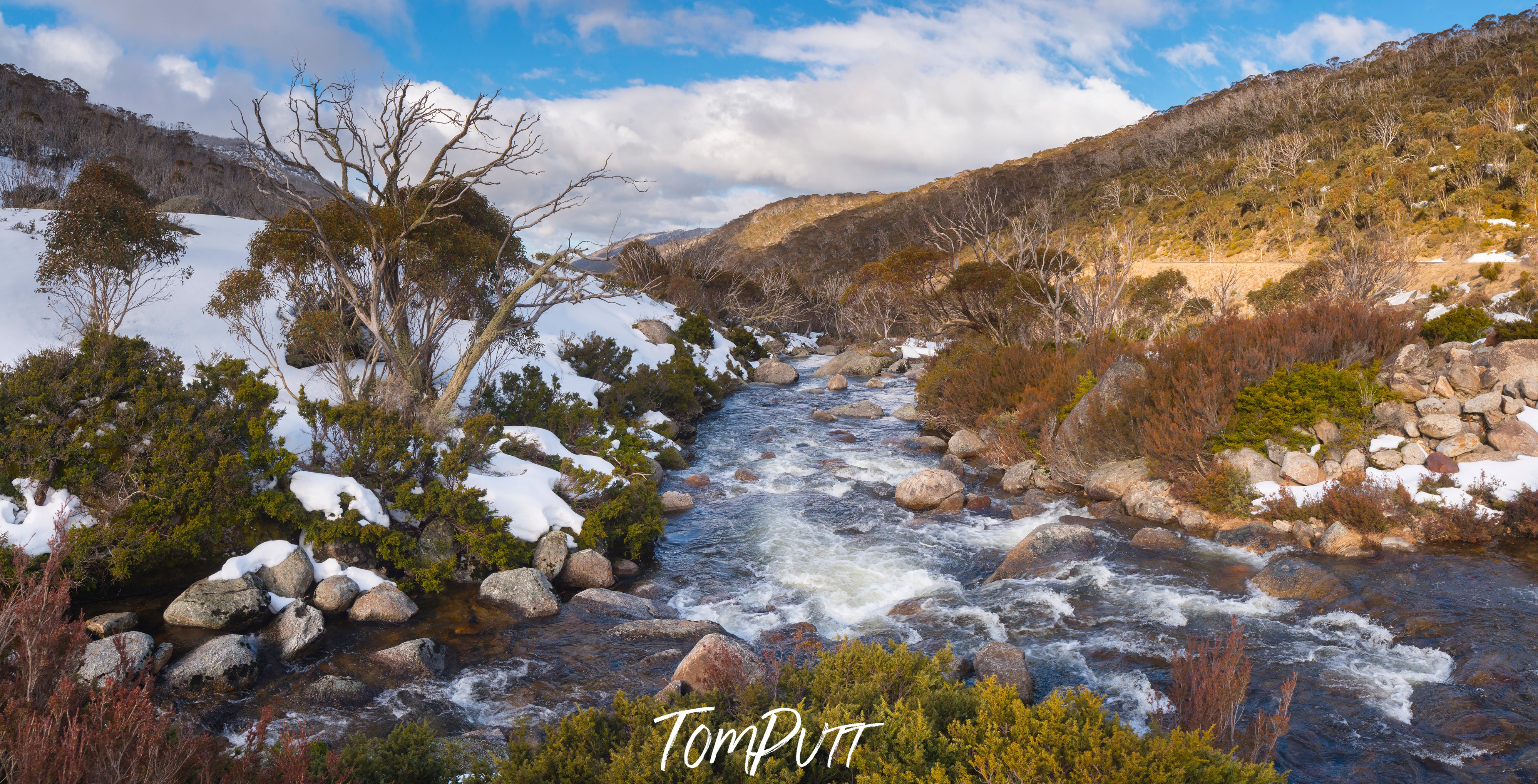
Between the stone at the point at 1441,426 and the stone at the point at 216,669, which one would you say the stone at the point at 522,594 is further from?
the stone at the point at 1441,426

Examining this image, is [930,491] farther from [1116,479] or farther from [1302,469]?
[1302,469]

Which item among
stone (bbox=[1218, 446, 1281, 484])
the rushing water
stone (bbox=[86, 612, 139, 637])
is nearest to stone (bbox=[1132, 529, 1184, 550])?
the rushing water

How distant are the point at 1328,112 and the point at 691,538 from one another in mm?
63058

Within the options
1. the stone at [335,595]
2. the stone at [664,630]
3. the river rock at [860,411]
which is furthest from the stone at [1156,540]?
the river rock at [860,411]

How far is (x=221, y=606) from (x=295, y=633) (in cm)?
92

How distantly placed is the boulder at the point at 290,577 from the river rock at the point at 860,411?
1469 centimetres

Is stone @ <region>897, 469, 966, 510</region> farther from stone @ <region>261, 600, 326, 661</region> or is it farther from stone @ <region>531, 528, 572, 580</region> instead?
stone @ <region>261, 600, 326, 661</region>

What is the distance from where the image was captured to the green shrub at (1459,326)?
13.2 metres

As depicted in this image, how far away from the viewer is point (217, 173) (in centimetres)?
3269

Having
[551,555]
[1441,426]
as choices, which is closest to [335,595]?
[551,555]

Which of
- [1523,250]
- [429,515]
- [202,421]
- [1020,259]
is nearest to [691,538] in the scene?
[429,515]

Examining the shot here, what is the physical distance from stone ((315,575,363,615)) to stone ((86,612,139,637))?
61.2 inches

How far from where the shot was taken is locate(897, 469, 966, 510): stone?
1233 cm

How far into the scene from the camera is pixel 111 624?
22.4 feet
